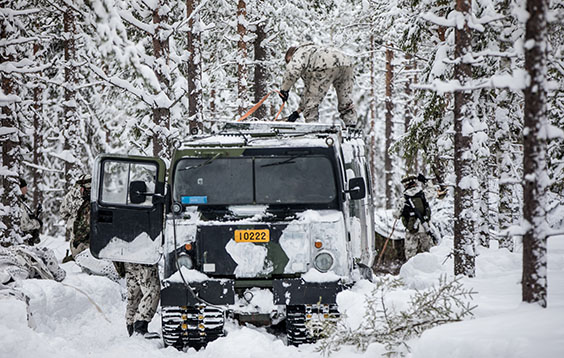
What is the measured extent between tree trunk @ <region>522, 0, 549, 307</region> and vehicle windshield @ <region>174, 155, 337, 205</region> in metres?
2.83

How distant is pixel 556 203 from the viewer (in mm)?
10477

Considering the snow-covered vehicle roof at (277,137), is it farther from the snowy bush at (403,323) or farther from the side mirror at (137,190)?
the snowy bush at (403,323)

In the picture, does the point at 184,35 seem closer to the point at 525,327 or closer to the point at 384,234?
the point at 384,234

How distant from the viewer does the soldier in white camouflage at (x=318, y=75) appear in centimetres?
965

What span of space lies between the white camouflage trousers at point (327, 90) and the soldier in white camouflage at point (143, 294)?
12.8 feet

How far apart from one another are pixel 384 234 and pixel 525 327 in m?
12.8

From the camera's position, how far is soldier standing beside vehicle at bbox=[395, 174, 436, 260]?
13734 mm

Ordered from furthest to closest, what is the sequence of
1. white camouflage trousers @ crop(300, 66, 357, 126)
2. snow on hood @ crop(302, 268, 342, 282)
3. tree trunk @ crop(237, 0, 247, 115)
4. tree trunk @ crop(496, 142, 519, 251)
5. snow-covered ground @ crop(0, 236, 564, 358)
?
tree trunk @ crop(237, 0, 247, 115), tree trunk @ crop(496, 142, 519, 251), white camouflage trousers @ crop(300, 66, 357, 126), snow on hood @ crop(302, 268, 342, 282), snow-covered ground @ crop(0, 236, 564, 358)

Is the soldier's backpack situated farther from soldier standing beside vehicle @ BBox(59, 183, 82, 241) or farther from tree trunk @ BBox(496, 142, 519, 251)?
soldier standing beside vehicle @ BBox(59, 183, 82, 241)

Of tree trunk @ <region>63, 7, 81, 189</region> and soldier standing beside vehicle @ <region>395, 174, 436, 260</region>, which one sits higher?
tree trunk @ <region>63, 7, 81, 189</region>

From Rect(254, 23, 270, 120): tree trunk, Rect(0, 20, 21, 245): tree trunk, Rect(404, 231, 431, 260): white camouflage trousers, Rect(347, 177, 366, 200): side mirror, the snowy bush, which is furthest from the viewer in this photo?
Rect(254, 23, 270, 120): tree trunk

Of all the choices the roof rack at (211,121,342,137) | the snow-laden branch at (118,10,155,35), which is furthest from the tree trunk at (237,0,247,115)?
the roof rack at (211,121,342,137)

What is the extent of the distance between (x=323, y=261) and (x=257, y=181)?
4.18 ft

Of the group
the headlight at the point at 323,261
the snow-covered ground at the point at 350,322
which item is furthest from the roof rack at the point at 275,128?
the snow-covered ground at the point at 350,322
